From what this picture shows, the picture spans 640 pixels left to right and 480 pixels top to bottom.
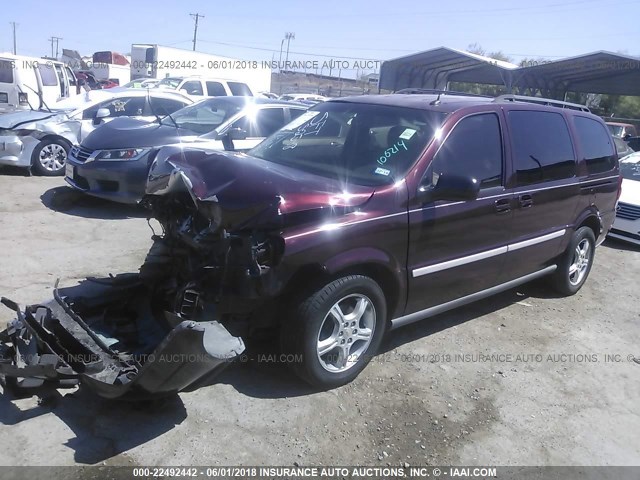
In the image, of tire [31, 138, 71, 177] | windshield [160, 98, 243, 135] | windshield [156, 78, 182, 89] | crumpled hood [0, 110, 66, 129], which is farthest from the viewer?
windshield [156, 78, 182, 89]

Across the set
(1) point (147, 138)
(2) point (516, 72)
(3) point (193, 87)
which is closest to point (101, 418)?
(1) point (147, 138)

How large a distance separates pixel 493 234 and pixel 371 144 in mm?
1238

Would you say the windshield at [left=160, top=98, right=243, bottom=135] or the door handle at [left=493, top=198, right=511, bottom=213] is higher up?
the windshield at [left=160, top=98, right=243, bottom=135]

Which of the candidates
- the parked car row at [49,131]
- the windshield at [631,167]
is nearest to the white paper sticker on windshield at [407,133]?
the parked car row at [49,131]

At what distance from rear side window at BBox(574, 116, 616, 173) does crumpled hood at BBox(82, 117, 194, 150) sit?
485 centimetres

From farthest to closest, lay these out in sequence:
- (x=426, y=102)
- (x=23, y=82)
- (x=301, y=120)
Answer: (x=23, y=82) → (x=301, y=120) → (x=426, y=102)

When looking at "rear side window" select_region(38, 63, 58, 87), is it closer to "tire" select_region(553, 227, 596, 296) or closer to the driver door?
the driver door

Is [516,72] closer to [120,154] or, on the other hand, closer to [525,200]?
[120,154]

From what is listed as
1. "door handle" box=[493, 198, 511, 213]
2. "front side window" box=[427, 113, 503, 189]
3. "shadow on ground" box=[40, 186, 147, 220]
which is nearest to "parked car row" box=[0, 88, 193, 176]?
"shadow on ground" box=[40, 186, 147, 220]

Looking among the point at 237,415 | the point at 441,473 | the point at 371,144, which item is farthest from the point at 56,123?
the point at 441,473

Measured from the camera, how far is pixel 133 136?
24.3 ft

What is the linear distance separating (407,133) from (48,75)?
1539 cm

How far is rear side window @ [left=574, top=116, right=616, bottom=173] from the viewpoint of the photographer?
5445mm

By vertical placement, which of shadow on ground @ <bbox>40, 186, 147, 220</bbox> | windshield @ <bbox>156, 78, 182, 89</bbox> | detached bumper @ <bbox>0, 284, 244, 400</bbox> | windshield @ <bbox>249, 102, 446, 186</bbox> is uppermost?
windshield @ <bbox>156, 78, 182, 89</bbox>
